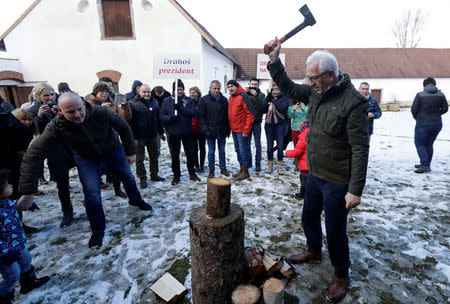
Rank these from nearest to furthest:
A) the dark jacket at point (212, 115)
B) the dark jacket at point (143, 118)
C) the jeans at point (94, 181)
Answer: the jeans at point (94, 181)
the dark jacket at point (143, 118)
the dark jacket at point (212, 115)

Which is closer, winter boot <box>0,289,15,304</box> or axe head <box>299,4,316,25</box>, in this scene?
winter boot <box>0,289,15,304</box>

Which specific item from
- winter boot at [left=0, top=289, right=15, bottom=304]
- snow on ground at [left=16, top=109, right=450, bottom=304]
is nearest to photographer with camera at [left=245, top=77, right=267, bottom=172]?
snow on ground at [left=16, top=109, right=450, bottom=304]

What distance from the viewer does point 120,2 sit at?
9617 millimetres

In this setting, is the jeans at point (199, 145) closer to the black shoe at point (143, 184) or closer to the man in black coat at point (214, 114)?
the man in black coat at point (214, 114)

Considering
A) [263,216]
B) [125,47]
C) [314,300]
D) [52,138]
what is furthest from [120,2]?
[314,300]

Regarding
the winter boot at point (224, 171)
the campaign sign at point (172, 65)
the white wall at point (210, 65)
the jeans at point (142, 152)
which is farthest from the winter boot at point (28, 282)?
the white wall at point (210, 65)

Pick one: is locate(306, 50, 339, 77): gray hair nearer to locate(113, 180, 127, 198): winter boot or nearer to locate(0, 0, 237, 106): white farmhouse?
locate(113, 180, 127, 198): winter boot

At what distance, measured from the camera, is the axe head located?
2053mm

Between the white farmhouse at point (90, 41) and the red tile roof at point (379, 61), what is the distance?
46.2 feet

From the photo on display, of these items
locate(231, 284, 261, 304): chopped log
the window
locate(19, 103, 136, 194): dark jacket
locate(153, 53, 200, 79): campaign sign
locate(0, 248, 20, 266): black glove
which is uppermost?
the window

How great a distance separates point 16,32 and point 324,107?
1255cm

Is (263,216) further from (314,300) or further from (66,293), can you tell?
(66,293)

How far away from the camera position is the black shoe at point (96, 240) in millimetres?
2924

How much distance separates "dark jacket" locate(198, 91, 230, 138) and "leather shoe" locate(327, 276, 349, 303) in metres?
3.41
